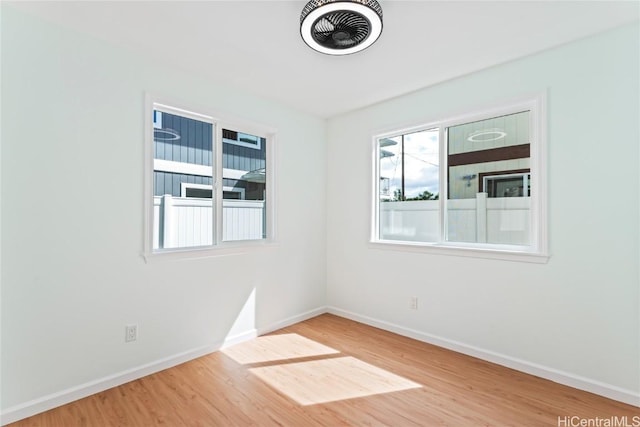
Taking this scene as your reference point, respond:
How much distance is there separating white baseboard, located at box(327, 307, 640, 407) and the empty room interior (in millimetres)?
14

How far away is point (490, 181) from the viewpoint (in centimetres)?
284

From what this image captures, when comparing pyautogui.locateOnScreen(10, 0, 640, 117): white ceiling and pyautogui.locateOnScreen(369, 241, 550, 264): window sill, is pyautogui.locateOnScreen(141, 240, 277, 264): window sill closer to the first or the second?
pyautogui.locateOnScreen(369, 241, 550, 264): window sill

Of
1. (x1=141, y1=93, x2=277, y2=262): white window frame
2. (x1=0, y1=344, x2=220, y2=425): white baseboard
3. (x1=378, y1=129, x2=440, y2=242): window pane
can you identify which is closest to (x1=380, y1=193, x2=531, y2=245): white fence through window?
(x1=378, y1=129, x2=440, y2=242): window pane

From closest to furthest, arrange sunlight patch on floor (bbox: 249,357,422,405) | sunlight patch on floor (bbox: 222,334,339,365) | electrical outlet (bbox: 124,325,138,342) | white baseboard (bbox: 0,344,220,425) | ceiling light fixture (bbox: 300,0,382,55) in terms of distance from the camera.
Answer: ceiling light fixture (bbox: 300,0,382,55)
white baseboard (bbox: 0,344,220,425)
sunlight patch on floor (bbox: 249,357,422,405)
electrical outlet (bbox: 124,325,138,342)
sunlight patch on floor (bbox: 222,334,339,365)

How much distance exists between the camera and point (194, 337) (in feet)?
9.15

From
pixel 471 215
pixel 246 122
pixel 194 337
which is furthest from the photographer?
pixel 246 122

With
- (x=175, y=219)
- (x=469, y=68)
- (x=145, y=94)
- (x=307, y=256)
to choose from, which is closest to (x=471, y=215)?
(x=469, y=68)

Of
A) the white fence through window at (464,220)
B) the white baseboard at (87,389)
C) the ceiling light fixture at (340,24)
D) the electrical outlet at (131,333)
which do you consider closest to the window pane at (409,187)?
the white fence through window at (464,220)

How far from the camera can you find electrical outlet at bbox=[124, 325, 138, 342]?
2387mm

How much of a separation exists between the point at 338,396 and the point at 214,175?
7.30ft

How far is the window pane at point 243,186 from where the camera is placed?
3160mm

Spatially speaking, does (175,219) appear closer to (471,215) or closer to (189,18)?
(189,18)

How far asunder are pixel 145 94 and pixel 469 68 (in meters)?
2.78

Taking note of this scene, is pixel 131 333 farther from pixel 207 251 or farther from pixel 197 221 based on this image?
pixel 197 221
